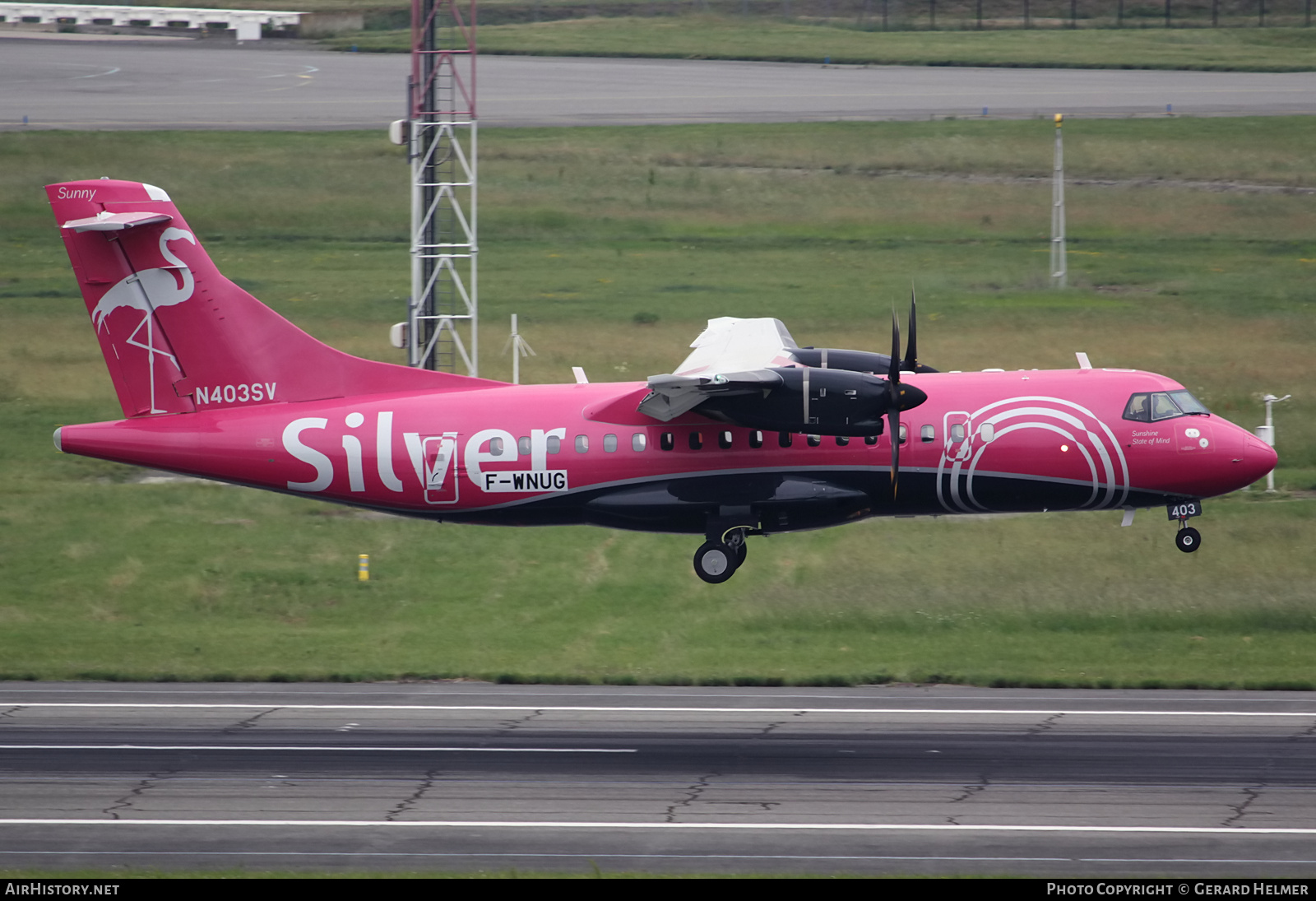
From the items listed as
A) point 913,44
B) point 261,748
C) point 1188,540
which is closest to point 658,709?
point 261,748

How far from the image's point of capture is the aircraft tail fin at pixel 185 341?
106 feet

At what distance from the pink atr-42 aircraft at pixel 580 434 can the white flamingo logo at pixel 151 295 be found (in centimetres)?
4

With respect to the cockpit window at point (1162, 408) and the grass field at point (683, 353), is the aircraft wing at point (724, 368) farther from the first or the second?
the grass field at point (683, 353)

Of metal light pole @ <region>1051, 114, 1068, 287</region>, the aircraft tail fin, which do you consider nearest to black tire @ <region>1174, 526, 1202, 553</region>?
the aircraft tail fin

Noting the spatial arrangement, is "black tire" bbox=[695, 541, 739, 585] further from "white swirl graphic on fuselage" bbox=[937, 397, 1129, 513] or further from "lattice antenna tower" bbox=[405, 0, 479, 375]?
"lattice antenna tower" bbox=[405, 0, 479, 375]

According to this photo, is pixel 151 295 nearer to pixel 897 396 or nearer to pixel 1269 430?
pixel 897 396

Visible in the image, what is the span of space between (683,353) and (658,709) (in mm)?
22047

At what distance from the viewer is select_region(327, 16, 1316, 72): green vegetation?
9138 centimetres

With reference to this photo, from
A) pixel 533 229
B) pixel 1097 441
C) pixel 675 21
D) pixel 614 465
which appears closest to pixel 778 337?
pixel 614 465

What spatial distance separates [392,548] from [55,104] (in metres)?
49.1

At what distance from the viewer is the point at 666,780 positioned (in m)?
29.9

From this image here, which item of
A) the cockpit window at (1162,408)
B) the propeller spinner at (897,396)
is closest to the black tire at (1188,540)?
the cockpit window at (1162,408)

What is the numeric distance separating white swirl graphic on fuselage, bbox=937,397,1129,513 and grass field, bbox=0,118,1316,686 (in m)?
8.96

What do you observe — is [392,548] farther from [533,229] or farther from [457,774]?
[533,229]
